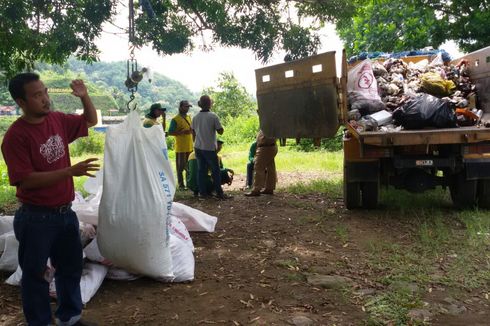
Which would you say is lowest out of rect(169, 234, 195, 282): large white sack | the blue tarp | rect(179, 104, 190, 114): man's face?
rect(169, 234, 195, 282): large white sack

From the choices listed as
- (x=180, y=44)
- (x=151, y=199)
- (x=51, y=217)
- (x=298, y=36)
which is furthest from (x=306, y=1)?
(x=51, y=217)

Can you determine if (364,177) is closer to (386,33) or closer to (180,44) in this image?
(180,44)

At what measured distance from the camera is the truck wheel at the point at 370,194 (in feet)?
18.7

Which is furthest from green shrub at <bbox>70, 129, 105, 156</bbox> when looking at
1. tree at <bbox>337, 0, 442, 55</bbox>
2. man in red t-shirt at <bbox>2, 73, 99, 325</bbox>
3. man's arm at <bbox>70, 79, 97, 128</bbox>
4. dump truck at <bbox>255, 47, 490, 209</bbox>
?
man in red t-shirt at <bbox>2, 73, 99, 325</bbox>

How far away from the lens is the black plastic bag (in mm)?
5242

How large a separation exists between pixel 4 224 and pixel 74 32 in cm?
385

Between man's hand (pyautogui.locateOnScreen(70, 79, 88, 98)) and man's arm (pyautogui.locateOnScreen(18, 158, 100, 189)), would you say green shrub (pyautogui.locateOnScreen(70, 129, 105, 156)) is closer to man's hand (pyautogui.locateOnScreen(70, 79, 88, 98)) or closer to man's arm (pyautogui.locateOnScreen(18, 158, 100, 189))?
man's hand (pyautogui.locateOnScreen(70, 79, 88, 98))

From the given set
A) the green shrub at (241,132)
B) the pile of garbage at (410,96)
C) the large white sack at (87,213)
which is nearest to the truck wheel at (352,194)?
the pile of garbage at (410,96)

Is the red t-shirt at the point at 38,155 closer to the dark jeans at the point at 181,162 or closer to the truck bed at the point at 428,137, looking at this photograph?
the truck bed at the point at 428,137

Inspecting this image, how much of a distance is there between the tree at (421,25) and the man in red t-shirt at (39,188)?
31.7ft

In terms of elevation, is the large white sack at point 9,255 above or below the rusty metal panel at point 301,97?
below

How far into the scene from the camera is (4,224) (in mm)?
3814

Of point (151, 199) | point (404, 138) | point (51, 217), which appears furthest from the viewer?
point (404, 138)

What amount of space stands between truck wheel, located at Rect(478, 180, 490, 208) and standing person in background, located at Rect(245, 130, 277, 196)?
9.88 ft
